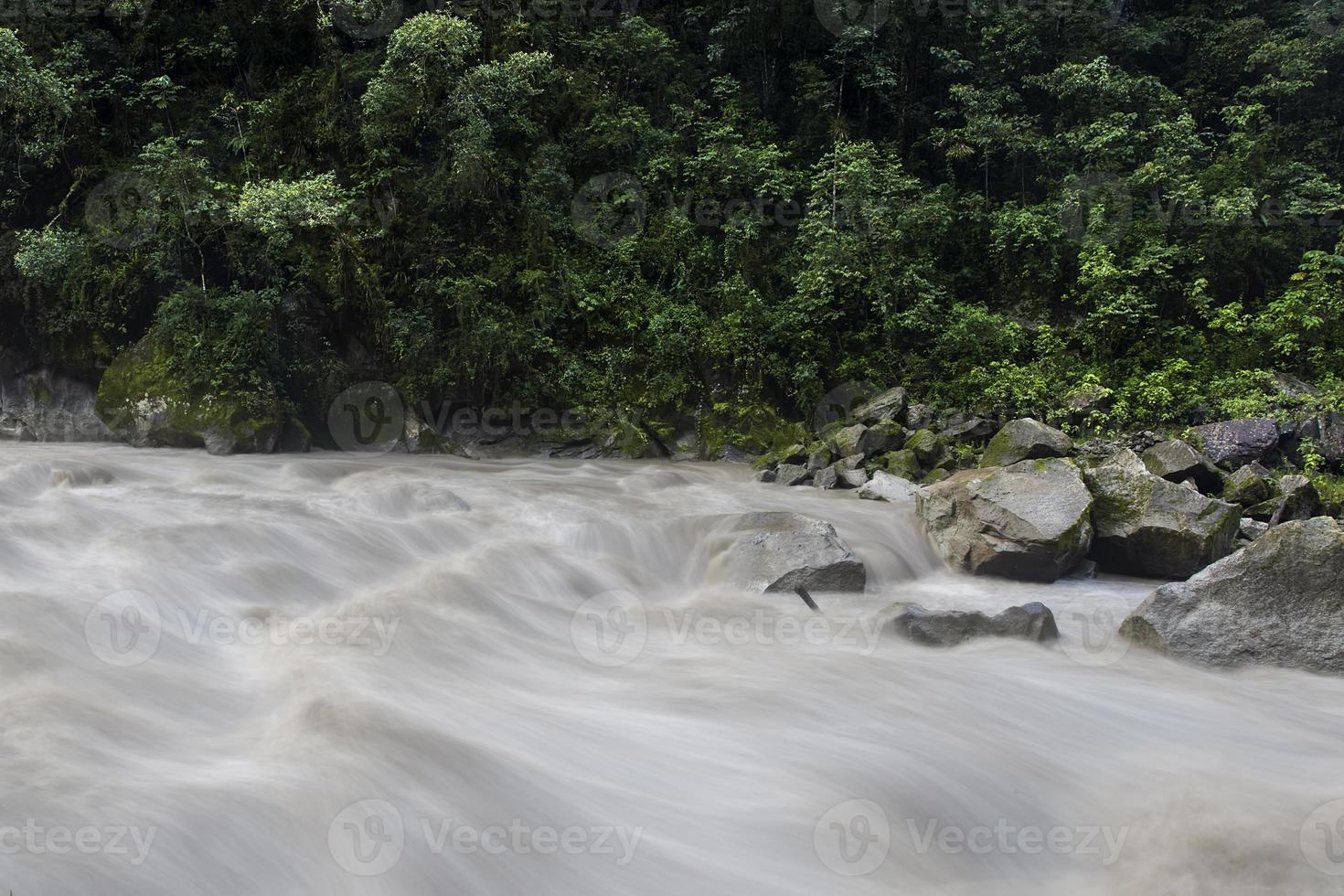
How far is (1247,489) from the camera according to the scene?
799 centimetres

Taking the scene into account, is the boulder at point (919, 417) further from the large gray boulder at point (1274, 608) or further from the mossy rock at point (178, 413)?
the mossy rock at point (178, 413)

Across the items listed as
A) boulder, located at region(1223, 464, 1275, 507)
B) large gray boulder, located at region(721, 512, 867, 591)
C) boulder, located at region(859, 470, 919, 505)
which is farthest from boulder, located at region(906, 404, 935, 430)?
large gray boulder, located at region(721, 512, 867, 591)

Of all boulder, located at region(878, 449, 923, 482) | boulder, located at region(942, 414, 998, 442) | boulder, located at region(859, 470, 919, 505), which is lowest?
boulder, located at region(859, 470, 919, 505)

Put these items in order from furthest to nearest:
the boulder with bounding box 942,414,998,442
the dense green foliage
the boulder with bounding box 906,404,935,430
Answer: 1. the dense green foliage
2. the boulder with bounding box 906,404,935,430
3. the boulder with bounding box 942,414,998,442

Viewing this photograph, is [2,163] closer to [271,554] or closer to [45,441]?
[45,441]

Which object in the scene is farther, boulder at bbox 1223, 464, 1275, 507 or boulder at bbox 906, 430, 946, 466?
boulder at bbox 906, 430, 946, 466

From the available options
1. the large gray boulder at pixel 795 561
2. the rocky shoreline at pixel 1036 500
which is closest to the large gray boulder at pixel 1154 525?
the rocky shoreline at pixel 1036 500

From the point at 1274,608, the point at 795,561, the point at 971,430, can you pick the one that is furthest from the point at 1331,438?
the point at 795,561

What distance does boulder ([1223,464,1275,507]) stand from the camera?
7977 mm

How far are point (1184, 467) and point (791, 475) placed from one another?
399 cm

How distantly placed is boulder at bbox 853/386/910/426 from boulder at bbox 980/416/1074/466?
1.99m

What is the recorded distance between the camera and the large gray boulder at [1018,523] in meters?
6.64

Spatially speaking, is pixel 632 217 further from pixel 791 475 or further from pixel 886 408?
pixel 791 475

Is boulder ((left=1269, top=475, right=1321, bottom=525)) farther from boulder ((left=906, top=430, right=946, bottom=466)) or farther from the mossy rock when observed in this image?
the mossy rock
